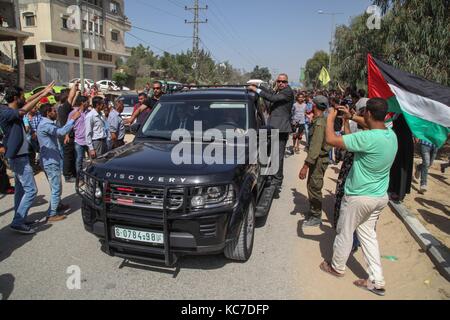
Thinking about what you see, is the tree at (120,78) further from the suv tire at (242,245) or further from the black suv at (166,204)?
the suv tire at (242,245)

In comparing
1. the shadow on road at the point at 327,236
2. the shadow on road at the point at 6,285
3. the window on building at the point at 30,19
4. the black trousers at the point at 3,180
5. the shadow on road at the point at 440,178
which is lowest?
the shadow on road at the point at 327,236

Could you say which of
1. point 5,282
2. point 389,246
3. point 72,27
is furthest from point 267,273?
point 72,27

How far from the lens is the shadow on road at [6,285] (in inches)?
133

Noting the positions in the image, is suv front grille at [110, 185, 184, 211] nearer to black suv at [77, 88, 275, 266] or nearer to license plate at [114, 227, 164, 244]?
black suv at [77, 88, 275, 266]

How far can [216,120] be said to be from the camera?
4746mm

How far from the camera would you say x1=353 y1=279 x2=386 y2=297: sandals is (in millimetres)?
3514

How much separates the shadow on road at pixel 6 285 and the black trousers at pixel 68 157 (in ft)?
13.8

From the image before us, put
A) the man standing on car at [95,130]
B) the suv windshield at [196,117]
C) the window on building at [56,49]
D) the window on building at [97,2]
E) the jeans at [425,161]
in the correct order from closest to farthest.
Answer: the suv windshield at [196,117]
the man standing on car at [95,130]
the jeans at [425,161]
the window on building at [56,49]
the window on building at [97,2]

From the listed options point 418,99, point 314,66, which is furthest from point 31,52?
point 314,66

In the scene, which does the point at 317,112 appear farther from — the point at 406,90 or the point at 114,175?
the point at 114,175

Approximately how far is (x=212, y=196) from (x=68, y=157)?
18.1ft

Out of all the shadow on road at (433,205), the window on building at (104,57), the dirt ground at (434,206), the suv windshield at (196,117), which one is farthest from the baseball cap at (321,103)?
the window on building at (104,57)
